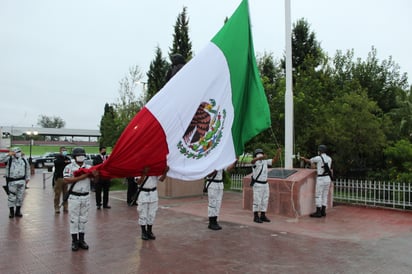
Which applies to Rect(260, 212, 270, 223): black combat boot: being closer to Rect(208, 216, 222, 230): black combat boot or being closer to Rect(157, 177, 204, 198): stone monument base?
Rect(208, 216, 222, 230): black combat boot

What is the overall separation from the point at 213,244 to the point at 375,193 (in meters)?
6.34

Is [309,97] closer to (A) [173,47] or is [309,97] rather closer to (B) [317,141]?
(B) [317,141]

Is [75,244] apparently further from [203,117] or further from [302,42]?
[302,42]

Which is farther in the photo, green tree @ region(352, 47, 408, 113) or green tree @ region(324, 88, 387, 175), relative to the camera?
green tree @ region(352, 47, 408, 113)

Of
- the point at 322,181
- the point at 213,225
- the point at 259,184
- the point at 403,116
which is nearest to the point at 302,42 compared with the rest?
the point at 403,116

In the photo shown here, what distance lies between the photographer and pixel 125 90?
24.1m

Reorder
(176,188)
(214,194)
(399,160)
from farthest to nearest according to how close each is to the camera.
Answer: (176,188) → (399,160) → (214,194)

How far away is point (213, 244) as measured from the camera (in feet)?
21.3

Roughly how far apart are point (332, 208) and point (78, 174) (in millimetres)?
7444

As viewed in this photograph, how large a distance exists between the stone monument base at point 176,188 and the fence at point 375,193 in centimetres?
488

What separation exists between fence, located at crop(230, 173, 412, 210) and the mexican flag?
5.65 m

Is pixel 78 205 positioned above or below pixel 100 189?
above

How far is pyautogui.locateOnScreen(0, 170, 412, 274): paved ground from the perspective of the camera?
523cm

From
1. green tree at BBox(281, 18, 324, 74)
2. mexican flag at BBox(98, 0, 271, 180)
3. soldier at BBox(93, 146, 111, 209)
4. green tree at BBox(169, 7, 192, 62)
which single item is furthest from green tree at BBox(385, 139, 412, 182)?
green tree at BBox(169, 7, 192, 62)
